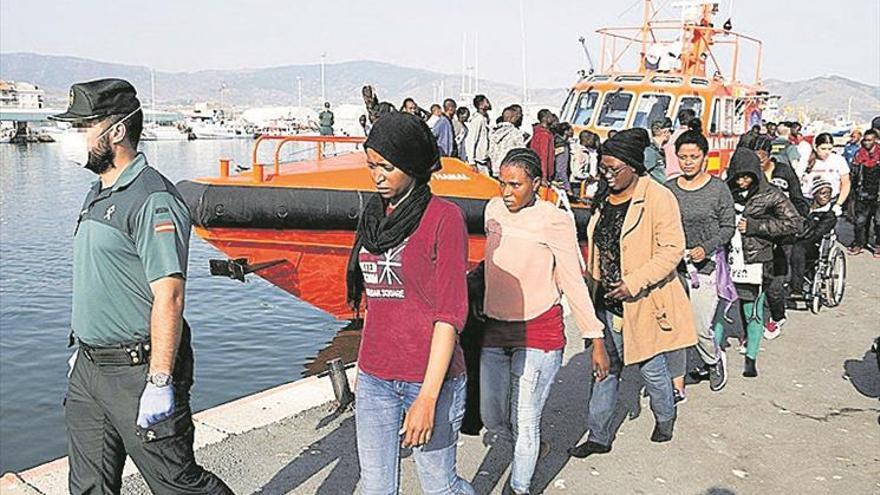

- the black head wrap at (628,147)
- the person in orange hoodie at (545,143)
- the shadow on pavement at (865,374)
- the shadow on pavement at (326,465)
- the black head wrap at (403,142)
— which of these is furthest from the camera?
the person in orange hoodie at (545,143)

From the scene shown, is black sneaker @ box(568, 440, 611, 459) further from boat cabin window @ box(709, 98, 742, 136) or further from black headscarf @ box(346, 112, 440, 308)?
boat cabin window @ box(709, 98, 742, 136)

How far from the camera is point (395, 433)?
321 centimetres

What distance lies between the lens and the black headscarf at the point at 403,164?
2.97 meters

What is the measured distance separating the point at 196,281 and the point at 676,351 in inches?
464

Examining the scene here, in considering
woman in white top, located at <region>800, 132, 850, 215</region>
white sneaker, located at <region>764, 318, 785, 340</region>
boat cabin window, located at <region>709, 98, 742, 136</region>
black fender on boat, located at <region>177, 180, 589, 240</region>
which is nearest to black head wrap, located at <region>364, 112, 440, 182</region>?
black fender on boat, located at <region>177, 180, 589, 240</region>

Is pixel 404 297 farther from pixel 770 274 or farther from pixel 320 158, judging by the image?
pixel 320 158

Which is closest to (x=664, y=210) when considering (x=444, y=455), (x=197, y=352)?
(x=444, y=455)

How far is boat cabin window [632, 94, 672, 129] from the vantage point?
12.2 meters

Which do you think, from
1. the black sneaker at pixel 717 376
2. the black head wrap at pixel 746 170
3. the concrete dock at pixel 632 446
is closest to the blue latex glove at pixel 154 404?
the concrete dock at pixel 632 446

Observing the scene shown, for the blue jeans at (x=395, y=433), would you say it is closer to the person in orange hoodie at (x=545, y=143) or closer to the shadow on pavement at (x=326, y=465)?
the shadow on pavement at (x=326, y=465)

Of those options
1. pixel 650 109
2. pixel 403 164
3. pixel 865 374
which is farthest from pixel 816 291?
pixel 403 164

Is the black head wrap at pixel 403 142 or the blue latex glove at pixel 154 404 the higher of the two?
the black head wrap at pixel 403 142

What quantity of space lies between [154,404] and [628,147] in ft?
9.40

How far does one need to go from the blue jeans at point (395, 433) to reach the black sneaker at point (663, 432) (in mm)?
2405
